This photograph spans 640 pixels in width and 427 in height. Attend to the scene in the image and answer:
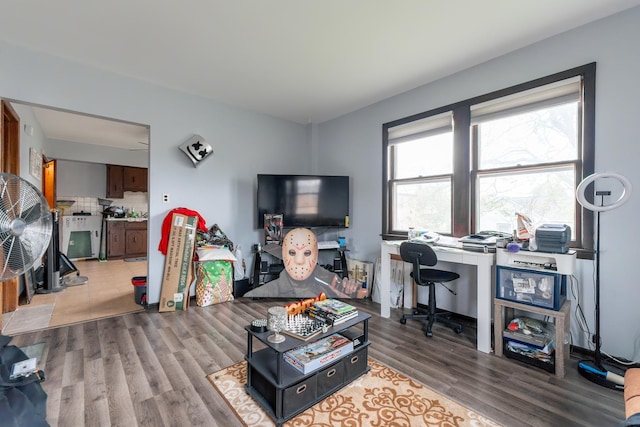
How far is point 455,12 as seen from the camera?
2.03m

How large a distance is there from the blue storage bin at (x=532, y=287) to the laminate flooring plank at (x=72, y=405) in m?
2.88

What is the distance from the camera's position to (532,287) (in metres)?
2.14

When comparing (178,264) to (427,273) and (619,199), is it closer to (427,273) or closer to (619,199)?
(427,273)

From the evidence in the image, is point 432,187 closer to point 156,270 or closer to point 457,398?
point 457,398

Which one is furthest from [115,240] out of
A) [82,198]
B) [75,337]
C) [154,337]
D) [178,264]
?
[154,337]

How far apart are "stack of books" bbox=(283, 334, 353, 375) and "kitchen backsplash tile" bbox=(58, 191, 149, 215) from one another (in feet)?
21.8

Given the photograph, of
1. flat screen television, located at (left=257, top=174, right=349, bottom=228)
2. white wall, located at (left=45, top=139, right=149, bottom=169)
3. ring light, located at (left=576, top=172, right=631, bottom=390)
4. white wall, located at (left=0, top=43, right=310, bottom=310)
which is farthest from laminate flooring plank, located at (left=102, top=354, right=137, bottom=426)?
white wall, located at (left=45, top=139, right=149, bottom=169)

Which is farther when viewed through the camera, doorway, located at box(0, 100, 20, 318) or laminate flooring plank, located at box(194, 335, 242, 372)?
doorway, located at box(0, 100, 20, 318)

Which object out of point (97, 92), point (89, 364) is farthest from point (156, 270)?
point (97, 92)

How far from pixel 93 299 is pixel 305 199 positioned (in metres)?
2.94

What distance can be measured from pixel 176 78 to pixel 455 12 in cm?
276

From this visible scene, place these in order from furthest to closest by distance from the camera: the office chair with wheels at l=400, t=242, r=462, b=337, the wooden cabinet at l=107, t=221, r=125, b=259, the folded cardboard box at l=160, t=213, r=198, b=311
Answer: the wooden cabinet at l=107, t=221, r=125, b=259
the folded cardboard box at l=160, t=213, r=198, b=311
the office chair with wheels at l=400, t=242, r=462, b=337

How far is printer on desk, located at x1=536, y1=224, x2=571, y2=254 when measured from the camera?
201cm

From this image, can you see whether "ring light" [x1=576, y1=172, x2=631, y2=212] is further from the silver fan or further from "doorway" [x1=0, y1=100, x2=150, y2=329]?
"doorway" [x1=0, y1=100, x2=150, y2=329]
